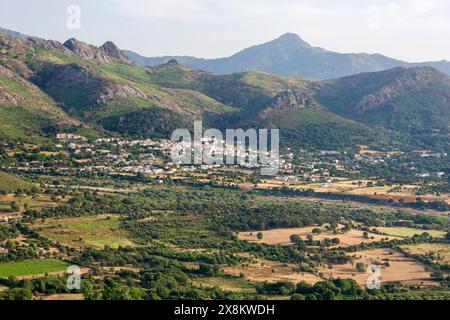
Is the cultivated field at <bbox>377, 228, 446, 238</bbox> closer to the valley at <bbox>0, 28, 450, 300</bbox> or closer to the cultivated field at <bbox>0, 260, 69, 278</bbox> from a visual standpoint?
the valley at <bbox>0, 28, 450, 300</bbox>

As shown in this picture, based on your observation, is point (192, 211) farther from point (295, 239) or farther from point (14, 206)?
point (14, 206)

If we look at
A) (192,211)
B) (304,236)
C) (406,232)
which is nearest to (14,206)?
(192,211)

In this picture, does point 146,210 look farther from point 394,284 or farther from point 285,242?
point 394,284

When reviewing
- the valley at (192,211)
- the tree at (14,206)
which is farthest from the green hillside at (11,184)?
the tree at (14,206)

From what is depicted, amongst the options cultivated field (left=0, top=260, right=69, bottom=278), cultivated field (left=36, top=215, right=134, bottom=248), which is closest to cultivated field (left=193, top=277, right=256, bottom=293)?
cultivated field (left=0, top=260, right=69, bottom=278)

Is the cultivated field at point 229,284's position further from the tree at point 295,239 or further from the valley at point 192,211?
the tree at point 295,239

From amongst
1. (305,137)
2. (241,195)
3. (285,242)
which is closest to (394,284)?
(285,242)
